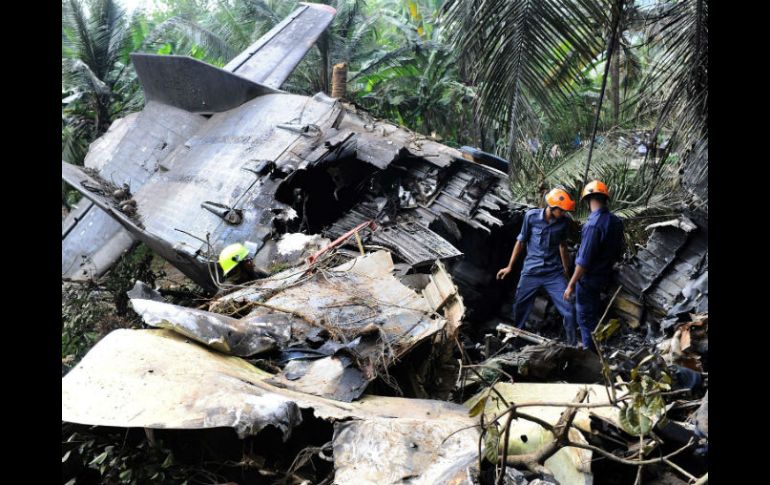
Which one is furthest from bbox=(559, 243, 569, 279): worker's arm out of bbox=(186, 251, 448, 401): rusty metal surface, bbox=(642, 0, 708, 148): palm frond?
bbox=(186, 251, 448, 401): rusty metal surface

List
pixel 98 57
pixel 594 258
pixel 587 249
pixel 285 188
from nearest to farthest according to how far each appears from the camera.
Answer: pixel 587 249 < pixel 594 258 < pixel 285 188 < pixel 98 57

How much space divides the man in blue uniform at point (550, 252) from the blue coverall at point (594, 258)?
0.76 ft

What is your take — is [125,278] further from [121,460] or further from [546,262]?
[121,460]

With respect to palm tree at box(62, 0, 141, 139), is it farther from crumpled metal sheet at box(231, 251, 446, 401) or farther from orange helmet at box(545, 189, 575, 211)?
orange helmet at box(545, 189, 575, 211)

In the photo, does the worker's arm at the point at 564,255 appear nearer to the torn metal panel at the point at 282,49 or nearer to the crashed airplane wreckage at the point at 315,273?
the crashed airplane wreckage at the point at 315,273

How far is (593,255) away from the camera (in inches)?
229

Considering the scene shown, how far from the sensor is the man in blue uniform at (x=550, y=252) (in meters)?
6.22

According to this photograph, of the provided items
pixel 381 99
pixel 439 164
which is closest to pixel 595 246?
pixel 439 164

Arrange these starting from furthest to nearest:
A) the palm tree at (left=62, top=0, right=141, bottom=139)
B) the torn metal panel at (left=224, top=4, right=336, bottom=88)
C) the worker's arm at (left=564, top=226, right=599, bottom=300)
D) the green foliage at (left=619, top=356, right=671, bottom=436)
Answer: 1. the palm tree at (left=62, top=0, right=141, bottom=139)
2. the torn metal panel at (left=224, top=4, right=336, bottom=88)
3. the worker's arm at (left=564, top=226, right=599, bottom=300)
4. the green foliage at (left=619, top=356, right=671, bottom=436)

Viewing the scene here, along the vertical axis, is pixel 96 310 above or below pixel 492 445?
below

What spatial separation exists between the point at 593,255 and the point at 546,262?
601 mm

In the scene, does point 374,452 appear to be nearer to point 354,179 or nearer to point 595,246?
point 595,246

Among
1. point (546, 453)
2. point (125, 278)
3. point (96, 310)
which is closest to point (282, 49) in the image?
point (125, 278)

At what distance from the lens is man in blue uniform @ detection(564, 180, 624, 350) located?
5793 mm
